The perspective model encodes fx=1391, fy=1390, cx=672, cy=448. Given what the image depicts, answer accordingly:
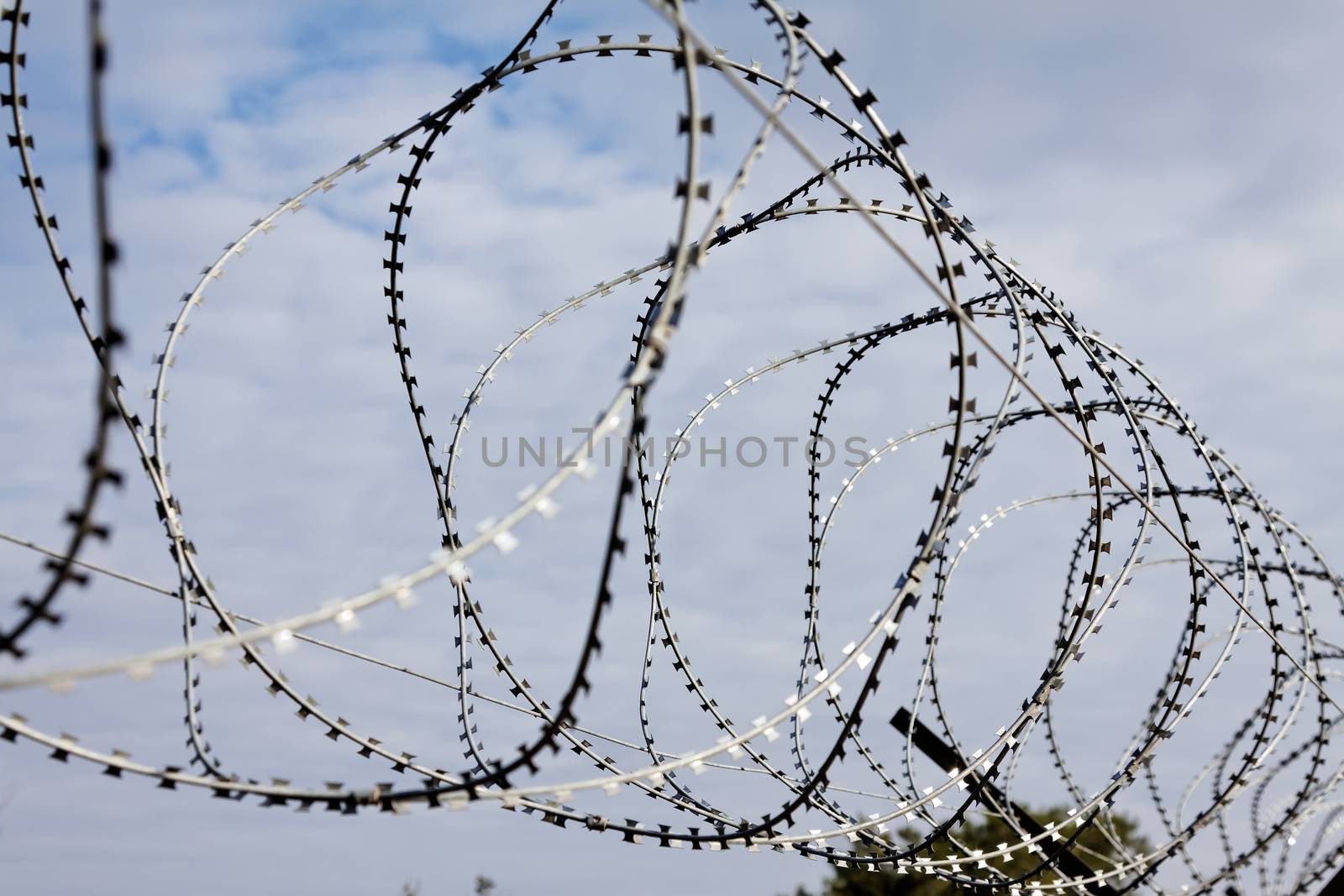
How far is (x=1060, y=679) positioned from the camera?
875cm

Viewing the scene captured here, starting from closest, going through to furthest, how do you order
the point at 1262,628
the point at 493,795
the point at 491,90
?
the point at 493,795 → the point at 491,90 → the point at 1262,628

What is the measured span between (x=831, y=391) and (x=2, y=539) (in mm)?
5912

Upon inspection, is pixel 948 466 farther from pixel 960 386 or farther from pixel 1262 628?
pixel 1262 628

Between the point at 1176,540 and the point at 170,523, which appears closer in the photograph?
the point at 170,523

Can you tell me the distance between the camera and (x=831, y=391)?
10820 mm

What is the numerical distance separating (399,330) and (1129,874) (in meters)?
7.17

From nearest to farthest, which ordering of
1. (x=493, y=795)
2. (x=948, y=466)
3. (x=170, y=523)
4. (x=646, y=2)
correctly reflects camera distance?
(x=646, y=2)
(x=493, y=795)
(x=948, y=466)
(x=170, y=523)

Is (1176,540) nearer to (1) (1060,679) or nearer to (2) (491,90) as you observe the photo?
(1) (1060,679)

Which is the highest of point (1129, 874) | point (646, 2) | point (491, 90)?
point (491, 90)

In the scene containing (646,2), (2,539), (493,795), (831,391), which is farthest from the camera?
(831,391)

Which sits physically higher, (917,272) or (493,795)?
(917,272)

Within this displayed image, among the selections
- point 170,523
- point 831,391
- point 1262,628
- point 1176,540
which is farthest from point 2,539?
point 1262,628

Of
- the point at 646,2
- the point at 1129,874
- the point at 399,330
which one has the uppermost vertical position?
the point at 399,330

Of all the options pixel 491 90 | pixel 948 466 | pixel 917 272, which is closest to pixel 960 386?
pixel 948 466
